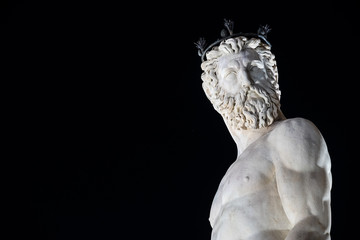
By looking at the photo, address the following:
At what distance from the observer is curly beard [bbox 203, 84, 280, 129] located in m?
5.91

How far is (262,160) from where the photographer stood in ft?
17.8

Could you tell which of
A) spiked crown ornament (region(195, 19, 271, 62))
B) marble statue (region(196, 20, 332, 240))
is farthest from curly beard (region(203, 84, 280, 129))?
spiked crown ornament (region(195, 19, 271, 62))

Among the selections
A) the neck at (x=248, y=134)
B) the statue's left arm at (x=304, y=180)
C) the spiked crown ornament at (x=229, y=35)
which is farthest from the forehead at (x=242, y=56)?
the statue's left arm at (x=304, y=180)

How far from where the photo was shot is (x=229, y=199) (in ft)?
18.0

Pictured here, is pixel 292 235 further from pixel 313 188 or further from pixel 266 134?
pixel 266 134

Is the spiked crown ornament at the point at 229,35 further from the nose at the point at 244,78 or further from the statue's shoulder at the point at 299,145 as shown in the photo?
the statue's shoulder at the point at 299,145

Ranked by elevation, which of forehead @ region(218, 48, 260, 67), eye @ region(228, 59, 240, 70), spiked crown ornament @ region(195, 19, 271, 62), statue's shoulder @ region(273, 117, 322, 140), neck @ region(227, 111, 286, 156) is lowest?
neck @ region(227, 111, 286, 156)

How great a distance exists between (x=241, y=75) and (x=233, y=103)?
24cm

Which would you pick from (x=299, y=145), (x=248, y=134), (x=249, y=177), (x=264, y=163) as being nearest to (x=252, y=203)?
(x=249, y=177)

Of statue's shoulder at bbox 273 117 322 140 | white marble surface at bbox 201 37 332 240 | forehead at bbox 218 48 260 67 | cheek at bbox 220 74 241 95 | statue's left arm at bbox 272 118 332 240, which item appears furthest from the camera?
forehead at bbox 218 48 260 67

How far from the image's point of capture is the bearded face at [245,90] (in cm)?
593

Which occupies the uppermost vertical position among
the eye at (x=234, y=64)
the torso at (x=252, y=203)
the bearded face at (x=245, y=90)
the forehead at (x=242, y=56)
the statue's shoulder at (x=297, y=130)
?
the forehead at (x=242, y=56)

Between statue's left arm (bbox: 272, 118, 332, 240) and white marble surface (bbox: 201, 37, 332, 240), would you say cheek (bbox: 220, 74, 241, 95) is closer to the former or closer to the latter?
white marble surface (bbox: 201, 37, 332, 240)

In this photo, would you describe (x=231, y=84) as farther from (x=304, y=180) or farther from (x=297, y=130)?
(x=304, y=180)
